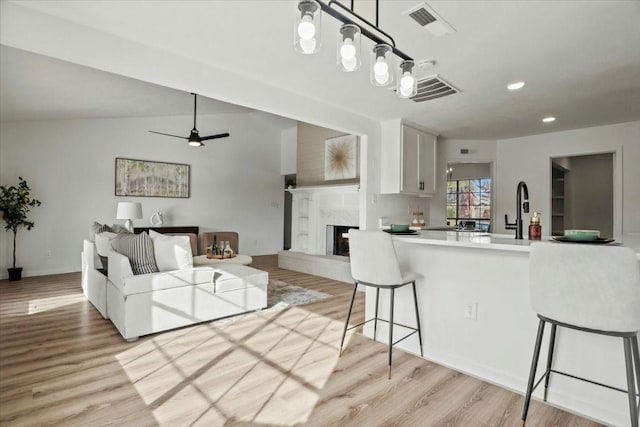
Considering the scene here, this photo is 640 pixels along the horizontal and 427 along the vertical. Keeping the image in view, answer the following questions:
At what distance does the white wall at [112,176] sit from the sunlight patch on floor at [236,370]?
14.7 ft

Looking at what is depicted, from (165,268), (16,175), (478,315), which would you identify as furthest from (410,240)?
(16,175)

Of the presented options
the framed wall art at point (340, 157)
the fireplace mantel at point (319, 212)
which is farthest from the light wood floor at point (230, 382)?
the framed wall art at point (340, 157)

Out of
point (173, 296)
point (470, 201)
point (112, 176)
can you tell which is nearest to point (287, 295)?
point (173, 296)

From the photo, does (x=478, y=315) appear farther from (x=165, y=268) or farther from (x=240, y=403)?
(x=165, y=268)

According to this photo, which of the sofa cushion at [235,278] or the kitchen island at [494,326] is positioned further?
the sofa cushion at [235,278]

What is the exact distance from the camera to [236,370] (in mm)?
2568

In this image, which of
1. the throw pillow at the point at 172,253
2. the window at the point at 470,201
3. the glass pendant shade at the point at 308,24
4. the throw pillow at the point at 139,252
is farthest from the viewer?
the window at the point at 470,201

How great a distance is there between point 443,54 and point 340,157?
3.99m

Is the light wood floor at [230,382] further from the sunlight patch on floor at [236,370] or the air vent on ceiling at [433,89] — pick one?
the air vent on ceiling at [433,89]

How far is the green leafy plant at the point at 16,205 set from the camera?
548 centimetres

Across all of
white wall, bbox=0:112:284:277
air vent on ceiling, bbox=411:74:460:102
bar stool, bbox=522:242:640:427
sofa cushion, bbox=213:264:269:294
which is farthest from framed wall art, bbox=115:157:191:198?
bar stool, bbox=522:242:640:427

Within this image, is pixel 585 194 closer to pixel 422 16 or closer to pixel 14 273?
pixel 422 16

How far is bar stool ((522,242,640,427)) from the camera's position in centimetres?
157

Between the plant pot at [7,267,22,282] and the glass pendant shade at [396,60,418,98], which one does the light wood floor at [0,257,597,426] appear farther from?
the plant pot at [7,267,22,282]
